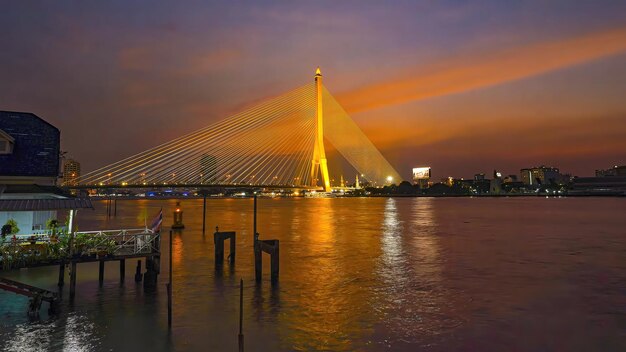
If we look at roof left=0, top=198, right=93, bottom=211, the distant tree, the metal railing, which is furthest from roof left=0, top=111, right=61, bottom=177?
the metal railing

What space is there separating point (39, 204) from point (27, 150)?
4.49 m

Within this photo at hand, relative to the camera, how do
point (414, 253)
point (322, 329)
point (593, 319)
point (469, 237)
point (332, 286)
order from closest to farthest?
point (322, 329) → point (593, 319) → point (332, 286) → point (414, 253) → point (469, 237)

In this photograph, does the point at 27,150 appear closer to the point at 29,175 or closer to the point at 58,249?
the point at 29,175

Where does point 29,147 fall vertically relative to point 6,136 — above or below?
below

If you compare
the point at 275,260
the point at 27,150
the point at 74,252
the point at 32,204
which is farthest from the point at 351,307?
the point at 27,150

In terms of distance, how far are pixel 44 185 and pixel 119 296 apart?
18.6ft

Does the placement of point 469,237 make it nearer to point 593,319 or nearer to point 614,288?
point 614,288

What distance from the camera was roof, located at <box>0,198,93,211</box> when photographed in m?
13.9

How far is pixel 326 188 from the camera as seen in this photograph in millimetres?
104938

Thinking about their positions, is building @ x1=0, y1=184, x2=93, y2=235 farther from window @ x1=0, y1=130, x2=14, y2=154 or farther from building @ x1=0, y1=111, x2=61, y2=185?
window @ x1=0, y1=130, x2=14, y2=154

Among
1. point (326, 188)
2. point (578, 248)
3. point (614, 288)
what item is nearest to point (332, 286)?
point (614, 288)

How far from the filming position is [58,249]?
14.3 meters

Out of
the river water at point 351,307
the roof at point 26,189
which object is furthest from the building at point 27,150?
the river water at point 351,307

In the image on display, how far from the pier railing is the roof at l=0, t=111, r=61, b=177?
330 centimetres
